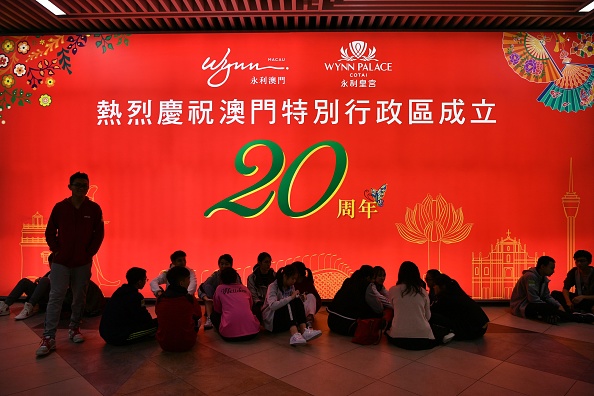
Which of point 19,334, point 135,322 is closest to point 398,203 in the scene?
point 135,322

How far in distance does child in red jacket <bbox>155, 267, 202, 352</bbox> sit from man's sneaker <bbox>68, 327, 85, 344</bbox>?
0.91 metres

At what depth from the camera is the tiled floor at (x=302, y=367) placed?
2.86m

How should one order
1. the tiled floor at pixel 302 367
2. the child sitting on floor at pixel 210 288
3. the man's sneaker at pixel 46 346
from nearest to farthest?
the tiled floor at pixel 302 367
the man's sneaker at pixel 46 346
the child sitting on floor at pixel 210 288

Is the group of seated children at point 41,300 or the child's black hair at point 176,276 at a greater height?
the child's black hair at point 176,276

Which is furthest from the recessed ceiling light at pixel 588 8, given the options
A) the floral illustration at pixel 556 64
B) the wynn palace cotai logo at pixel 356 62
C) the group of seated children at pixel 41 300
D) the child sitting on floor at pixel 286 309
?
the group of seated children at pixel 41 300

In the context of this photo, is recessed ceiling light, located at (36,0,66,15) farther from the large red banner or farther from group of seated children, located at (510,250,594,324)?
group of seated children, located at (510,250,594,324)

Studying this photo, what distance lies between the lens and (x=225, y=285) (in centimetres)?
387

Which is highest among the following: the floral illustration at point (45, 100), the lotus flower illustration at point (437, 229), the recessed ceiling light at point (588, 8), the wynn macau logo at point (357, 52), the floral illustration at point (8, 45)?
the recessed ceiling light at point (588, 8)

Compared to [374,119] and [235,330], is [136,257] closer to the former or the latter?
[235,330]

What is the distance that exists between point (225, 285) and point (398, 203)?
107 inches

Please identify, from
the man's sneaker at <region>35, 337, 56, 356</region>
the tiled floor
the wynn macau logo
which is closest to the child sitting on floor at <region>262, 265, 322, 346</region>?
the tiled floor

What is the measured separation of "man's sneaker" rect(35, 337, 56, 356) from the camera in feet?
11.3

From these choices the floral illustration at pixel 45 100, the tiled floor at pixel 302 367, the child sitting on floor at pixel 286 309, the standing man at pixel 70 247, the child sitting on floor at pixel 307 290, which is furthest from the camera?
the floral illustration at pixel 45 100

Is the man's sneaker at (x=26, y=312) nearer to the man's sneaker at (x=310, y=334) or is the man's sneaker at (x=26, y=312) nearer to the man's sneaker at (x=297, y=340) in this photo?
the man's sneaker at (x=297, y=340)
